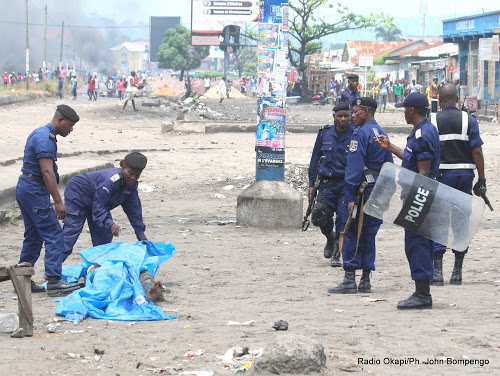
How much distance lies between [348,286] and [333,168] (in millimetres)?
1657

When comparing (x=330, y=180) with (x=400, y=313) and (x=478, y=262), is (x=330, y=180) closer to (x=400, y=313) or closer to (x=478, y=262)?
(x=478, y=262)

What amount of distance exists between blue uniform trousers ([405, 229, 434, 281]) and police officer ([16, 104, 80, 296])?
9.11 ft

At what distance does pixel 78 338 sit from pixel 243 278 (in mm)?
2514

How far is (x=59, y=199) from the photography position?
643cm

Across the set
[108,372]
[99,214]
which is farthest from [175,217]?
[108,372]

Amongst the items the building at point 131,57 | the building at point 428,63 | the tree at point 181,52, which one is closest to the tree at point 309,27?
the building at point 428,63

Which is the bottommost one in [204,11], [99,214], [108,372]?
[108,372]

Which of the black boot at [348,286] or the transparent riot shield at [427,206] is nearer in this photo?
the transparent riot shield at [427,206]

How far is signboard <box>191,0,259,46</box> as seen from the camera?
70000mm

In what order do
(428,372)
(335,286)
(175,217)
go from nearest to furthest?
1. (428,372)
2. (335,286)
3. (175,217)

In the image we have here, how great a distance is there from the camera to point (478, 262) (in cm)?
816

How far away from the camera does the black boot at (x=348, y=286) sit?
22.1 ft

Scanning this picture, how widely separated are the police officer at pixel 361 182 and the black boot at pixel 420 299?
752mm

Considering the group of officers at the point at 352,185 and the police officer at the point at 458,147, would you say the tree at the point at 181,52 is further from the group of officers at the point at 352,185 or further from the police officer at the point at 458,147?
the police officer at the point at 458,147
